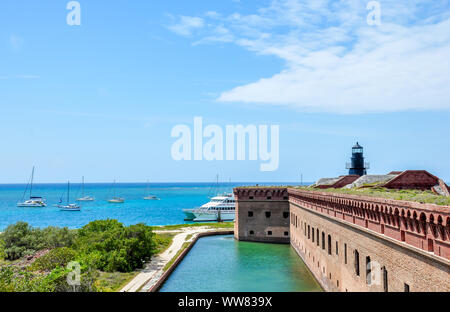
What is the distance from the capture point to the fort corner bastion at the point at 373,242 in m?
12.1

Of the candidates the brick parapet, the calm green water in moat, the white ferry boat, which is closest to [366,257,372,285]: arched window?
the brick parapet

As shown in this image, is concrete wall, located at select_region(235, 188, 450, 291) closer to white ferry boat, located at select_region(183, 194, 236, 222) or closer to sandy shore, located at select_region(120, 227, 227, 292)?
sandy shore, located at select_region(120, 227, 227, 292)

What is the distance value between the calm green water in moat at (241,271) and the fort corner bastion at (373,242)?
1557 mm

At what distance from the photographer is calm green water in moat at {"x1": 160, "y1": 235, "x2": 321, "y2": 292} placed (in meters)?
28.7

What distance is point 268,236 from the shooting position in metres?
49.2

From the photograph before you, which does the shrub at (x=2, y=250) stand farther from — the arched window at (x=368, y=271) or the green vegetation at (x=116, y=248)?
the arched window at (x=368, y=271)

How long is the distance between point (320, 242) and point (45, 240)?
26.1 m

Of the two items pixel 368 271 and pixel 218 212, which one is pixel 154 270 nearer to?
pixel 368 271

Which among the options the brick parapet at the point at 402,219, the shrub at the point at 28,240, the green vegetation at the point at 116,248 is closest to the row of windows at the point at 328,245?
the brick parapet at the point at 402,219

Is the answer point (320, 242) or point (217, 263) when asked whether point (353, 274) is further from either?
point (217, 263)

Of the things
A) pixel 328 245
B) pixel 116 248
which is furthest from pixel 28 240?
pixel 328 245

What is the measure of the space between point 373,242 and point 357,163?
1639 inches
